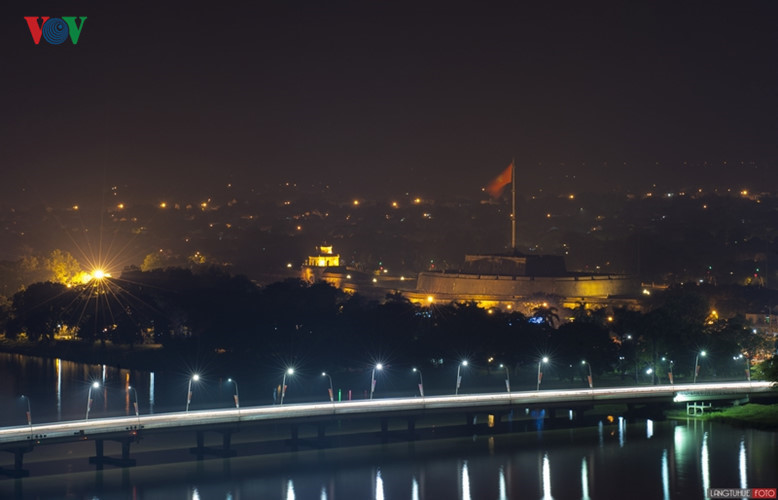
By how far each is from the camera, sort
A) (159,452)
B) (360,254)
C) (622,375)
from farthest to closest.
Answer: (360,254) → (622,375) → (159,452)

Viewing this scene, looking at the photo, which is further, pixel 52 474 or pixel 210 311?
pixel 210 311

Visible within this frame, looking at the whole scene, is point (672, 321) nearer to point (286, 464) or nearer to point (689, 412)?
point (689, 412)

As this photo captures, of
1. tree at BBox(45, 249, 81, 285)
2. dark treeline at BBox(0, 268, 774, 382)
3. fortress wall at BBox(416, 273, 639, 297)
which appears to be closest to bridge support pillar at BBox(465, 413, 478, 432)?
dark treeline at BBox(0, 268, 774, 382)

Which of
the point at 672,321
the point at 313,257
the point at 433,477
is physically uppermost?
the point at 313,257

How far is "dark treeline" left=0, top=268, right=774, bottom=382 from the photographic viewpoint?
6356cm

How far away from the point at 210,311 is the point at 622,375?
76.4 ft

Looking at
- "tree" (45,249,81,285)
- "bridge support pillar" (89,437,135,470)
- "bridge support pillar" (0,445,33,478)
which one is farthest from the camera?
"tree" (45,249,81,285)

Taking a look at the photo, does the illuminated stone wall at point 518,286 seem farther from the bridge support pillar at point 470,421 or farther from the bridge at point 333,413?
the bridge support pillar at point 470,421

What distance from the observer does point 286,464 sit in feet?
152

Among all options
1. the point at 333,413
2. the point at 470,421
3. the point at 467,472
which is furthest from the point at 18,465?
the point at 470,421

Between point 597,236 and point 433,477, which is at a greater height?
point 597,236

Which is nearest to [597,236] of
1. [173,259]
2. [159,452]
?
[173,259]

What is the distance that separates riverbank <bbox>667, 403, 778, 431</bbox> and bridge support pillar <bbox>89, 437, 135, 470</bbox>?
21.1m

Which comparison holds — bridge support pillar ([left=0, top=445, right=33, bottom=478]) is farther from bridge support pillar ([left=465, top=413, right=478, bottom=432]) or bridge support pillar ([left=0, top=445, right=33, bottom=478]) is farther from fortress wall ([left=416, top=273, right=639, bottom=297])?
fortress wall ([left=416, top=273, right=639, bottom=297])
